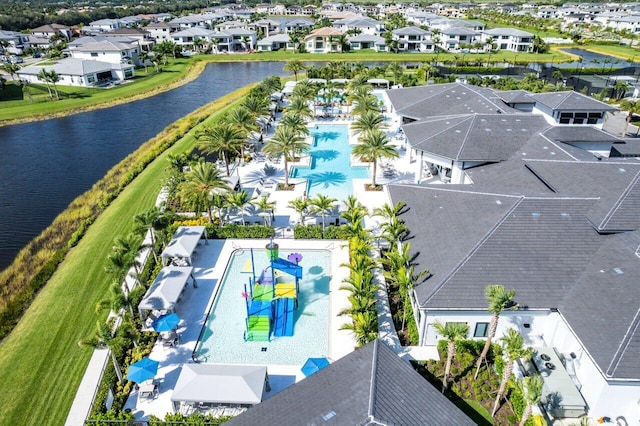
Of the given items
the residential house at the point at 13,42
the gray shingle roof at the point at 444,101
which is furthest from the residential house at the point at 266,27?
the gray shingle roof at the point at 444,101

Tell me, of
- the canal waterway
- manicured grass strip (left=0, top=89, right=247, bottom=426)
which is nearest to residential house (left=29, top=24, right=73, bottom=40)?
the canal waterway

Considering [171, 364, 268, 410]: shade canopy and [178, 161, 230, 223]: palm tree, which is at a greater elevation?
[178, 161, 230, 223]: palm tree

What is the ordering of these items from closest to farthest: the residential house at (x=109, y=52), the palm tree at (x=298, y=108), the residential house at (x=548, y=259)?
the residential house at (x=548, y=259), the palm tree at (x=298, y=108), the residential house at (x=109, y=52)

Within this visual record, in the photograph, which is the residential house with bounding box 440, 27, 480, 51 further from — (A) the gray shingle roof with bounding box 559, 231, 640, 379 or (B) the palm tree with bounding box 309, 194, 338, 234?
(A) the gray shingle roof with bounding box 559, 231, 640, 379

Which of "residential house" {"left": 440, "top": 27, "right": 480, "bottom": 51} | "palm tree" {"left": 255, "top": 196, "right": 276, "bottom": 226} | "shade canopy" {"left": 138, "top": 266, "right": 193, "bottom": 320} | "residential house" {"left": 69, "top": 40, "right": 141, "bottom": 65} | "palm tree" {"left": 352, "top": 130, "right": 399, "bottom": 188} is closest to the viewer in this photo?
"shade canopy" {"left": 138, "top": 266, "right": 193, "bottom": 320}

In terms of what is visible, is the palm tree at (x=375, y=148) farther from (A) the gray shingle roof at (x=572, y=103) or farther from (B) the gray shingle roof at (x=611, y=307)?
(A) the gray shingle roof at (x=572, y=103)

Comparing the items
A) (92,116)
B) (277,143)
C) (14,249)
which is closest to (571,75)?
(277,143)
